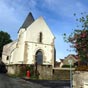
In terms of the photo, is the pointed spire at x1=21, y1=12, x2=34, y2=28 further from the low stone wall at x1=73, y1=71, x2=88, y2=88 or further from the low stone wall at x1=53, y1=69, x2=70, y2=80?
the low stone wall at x1=73, y1=71, x2=88, y2=88

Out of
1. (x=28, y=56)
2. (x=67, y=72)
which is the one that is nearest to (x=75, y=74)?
(x=67, y=72)

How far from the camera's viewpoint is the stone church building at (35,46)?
144 feet

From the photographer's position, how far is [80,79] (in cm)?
1498

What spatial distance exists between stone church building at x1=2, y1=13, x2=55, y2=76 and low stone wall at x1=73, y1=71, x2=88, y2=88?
28.2 m

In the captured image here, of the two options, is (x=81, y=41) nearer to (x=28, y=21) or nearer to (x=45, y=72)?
(x=45, y=72)

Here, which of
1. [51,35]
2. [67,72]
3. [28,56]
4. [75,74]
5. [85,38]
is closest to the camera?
[75,74]

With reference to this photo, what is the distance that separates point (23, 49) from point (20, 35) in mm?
3145

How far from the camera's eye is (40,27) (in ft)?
150

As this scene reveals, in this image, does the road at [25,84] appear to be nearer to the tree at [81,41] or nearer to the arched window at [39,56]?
the tree at [81,41]

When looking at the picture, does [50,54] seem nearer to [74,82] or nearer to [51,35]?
[51,35]

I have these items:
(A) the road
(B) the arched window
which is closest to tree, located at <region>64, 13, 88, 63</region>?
(A) the road

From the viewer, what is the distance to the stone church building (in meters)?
43.8

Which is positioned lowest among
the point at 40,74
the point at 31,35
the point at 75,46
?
the point at 40,74

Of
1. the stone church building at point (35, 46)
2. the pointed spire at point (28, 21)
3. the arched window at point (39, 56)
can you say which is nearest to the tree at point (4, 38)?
the pointed spire at point (28, 21)
